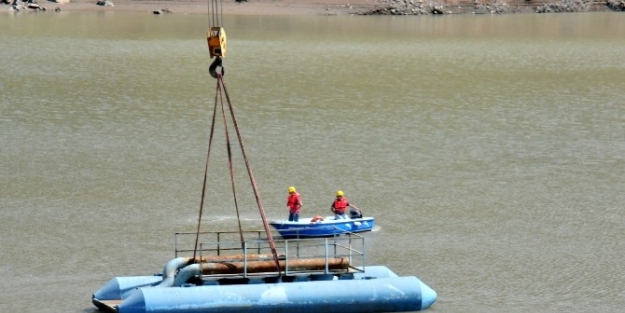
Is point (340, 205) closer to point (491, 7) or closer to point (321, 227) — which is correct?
point (321, 227)

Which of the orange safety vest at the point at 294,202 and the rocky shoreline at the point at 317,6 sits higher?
the rocky shoreline at the point at 317,6

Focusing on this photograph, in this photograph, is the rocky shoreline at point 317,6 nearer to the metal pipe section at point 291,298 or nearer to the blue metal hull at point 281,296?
the blue metal hull at point 281,296

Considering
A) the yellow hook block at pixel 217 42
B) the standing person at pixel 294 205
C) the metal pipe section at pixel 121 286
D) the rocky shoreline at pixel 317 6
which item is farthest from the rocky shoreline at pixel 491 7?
the metal pipe section at pixel 121 286

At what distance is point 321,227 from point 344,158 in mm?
7560

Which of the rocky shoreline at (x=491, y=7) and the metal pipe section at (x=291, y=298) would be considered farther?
the rocky shoreline at (x=491, y=7)

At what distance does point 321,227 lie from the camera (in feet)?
74.5

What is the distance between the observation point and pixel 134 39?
57344mm

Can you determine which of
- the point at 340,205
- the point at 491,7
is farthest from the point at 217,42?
the point at 491,7

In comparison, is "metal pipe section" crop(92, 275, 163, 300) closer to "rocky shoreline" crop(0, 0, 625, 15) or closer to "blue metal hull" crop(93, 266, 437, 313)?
"blue metal hull" crop(93, 266, 437, 313)

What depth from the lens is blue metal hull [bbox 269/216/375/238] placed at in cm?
2258

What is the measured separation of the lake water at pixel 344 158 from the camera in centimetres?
2127

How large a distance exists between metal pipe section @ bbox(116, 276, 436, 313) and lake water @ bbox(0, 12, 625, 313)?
1.10 m

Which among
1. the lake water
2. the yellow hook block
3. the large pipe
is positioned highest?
the yellow hook block

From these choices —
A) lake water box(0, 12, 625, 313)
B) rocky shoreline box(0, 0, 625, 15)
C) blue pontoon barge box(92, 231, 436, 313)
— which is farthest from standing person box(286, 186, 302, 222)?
rocky shoreline box(0, 0, 625, 15)
